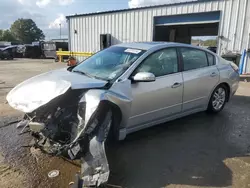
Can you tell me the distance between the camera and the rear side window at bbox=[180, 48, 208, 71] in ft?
14.3

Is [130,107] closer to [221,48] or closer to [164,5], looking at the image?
[221,48]

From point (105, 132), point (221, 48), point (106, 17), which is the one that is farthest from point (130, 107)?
point (106, 17)

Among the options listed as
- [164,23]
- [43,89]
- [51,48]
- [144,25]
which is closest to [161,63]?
[43,89]

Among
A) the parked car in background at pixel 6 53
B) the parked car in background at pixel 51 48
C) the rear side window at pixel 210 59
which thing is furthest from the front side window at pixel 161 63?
the parked car in background at pixel 6 53

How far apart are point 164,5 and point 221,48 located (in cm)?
408

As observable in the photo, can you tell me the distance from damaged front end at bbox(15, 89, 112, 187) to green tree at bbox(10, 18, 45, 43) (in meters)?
97.8

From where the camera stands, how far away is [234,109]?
582 cm

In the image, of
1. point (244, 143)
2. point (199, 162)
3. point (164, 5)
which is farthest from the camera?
point (164, 5)

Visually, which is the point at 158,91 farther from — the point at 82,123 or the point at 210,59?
the point at 210,59

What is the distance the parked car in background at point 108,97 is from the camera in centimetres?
286

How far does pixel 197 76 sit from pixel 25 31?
10586 cm

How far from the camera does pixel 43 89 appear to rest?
3.04 metres

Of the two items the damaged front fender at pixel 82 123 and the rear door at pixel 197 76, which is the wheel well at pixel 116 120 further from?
the rear door at pixel 197 76

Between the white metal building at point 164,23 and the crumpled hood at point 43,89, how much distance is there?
1020 centimetres
